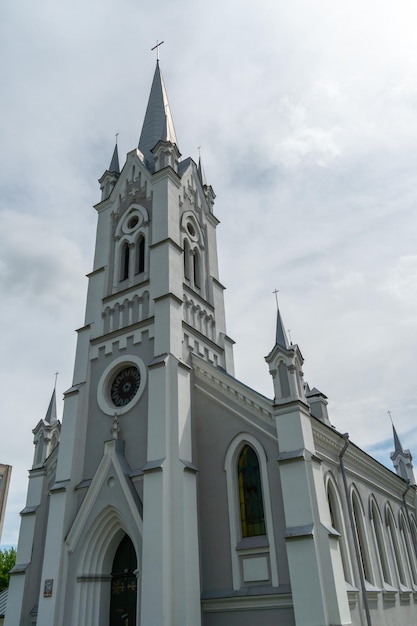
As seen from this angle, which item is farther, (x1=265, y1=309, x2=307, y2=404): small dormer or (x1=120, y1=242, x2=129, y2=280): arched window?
(x1=120, y1=242, x2=129, y2=280): arched window

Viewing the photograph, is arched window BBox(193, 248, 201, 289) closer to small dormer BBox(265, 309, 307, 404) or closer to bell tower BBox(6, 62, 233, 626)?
bell tower BBox(6, 62, 233, 626)

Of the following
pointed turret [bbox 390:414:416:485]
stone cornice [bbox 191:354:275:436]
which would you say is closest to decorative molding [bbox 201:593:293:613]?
stone cornice [bbox 191:354:275:436]

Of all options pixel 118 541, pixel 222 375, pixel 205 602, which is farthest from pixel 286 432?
pixel 118 541

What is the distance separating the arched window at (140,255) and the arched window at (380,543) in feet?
52.2

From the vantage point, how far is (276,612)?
1446 cm

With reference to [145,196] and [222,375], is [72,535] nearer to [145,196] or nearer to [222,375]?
[222,375]

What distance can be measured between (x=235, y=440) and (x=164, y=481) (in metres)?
2.94

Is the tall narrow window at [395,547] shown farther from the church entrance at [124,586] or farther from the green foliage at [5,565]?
the green foliage at [5,565]

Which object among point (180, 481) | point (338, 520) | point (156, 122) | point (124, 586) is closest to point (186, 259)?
point (156, 122)

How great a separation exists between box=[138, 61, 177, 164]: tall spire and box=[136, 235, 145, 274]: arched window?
18.8ft

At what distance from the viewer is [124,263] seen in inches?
947

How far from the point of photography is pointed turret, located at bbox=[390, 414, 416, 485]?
34594 millimetres

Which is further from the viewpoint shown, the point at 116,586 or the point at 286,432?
the point at 116,586

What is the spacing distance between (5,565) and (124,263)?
3911 cm
